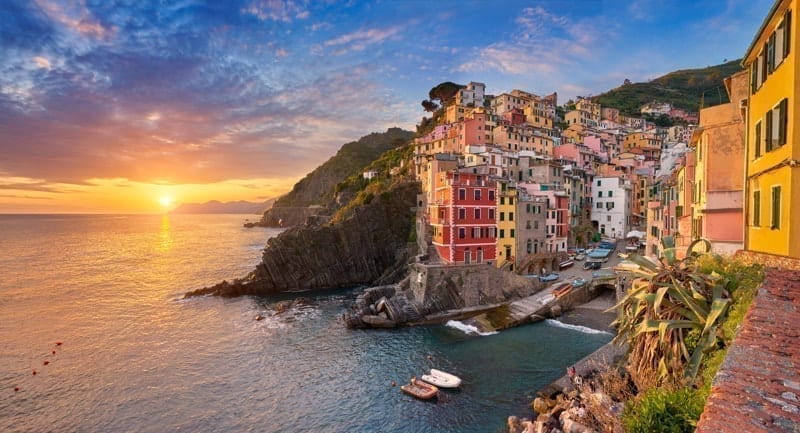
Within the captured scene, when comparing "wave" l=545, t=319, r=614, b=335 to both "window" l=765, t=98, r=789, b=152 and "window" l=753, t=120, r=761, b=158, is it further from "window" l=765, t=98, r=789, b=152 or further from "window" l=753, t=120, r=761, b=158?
"window" l=765, t=98, r=789, b=152

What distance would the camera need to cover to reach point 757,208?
14297 millimetres

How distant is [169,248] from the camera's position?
120m

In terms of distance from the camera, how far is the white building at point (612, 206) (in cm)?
6894

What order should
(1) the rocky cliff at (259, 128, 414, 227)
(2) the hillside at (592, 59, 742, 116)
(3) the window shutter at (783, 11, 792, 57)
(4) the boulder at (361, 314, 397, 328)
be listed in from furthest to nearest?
(1) the rocky cliff at (259, 128, 414, 227), (2) the hillside at (592, 59, 742, 116), (4) the boulder at (361, 314, 397, 328), (3) the window shutter at (783, 11, 792, 57)

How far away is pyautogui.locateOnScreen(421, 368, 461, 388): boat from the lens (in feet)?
88.7

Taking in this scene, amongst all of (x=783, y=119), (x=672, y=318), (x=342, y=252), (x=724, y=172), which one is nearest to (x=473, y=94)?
(x=342, y=252)

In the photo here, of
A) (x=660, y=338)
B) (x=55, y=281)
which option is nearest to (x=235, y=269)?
(x=55, y=281)

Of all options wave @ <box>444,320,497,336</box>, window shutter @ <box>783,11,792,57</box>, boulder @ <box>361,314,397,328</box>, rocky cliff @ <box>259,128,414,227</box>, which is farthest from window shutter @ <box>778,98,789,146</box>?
rocky cliff @ <box>259,128,414,227</box>

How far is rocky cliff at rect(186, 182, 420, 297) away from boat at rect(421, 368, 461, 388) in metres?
33.6

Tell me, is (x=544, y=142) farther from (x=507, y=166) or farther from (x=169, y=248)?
(x=169, y=248)

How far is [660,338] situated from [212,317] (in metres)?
46.7

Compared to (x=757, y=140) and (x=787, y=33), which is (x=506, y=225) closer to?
(x=757, y=140)

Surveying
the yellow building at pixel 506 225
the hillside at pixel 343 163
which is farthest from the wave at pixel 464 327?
the hillside at pixel 343 163

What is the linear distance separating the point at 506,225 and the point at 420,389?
30.8 metres
